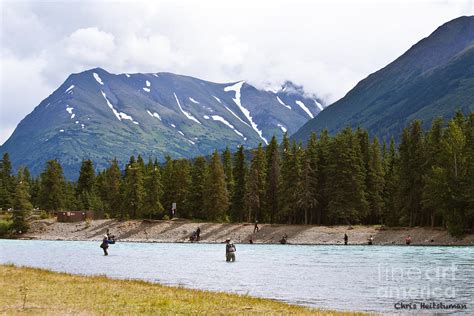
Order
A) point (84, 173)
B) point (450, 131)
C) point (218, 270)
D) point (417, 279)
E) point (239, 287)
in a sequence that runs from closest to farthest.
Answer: point (239, 287), point (417, 279), point (218, 270), point (450, 131), point (84, 173)

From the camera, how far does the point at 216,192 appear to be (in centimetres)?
12438

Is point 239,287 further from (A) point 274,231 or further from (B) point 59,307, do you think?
(A) point 274,231

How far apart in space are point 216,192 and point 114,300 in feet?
329

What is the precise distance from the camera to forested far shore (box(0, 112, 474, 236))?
295 ft

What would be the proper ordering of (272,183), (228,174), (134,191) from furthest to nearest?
(228,174) → (134,191) → (272,183)

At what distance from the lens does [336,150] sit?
367 feet

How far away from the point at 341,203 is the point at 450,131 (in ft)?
84.7

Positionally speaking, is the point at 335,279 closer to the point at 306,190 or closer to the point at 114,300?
Answer: the point at 114,300

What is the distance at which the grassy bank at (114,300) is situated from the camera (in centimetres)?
2148

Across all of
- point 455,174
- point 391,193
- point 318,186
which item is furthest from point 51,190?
point 455,174

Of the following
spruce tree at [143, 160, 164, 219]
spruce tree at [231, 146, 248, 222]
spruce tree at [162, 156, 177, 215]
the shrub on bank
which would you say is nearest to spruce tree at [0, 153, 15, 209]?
the shrub on bank

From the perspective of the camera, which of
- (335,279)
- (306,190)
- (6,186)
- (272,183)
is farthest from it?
(6,186)

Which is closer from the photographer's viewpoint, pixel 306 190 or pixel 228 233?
pixel 228 233

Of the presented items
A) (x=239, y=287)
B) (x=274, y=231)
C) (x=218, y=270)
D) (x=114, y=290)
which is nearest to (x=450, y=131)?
(x=274, y=231)
